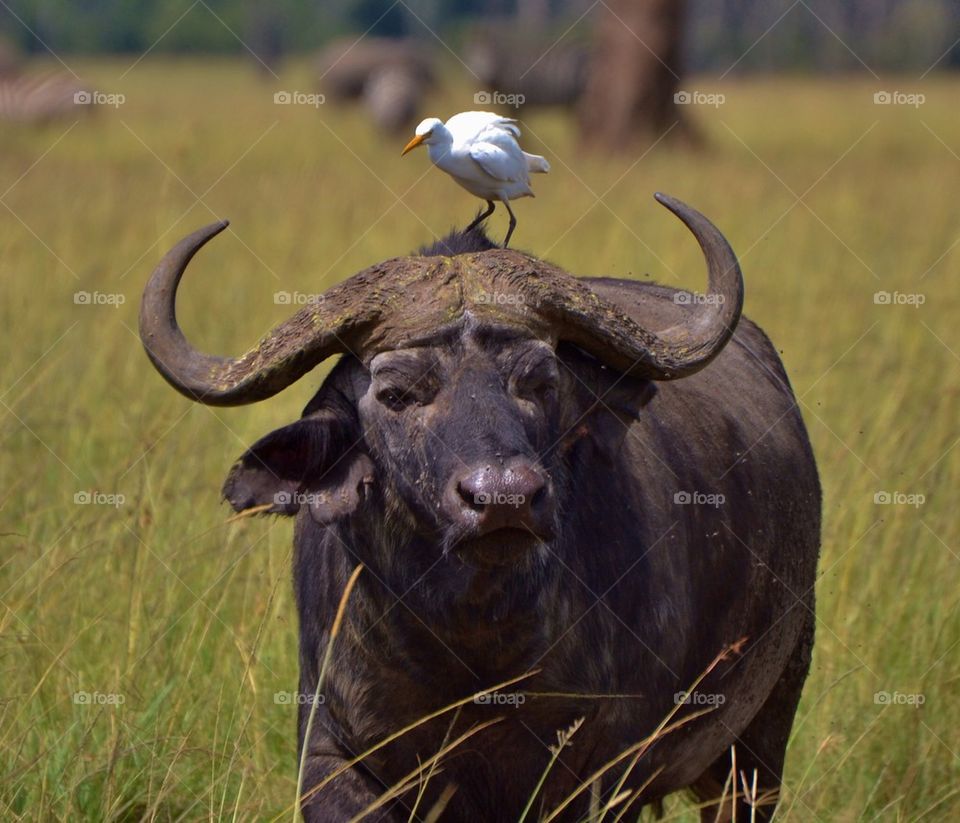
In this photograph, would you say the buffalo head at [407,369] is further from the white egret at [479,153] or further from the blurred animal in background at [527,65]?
the blurred animal in background at [527,65]

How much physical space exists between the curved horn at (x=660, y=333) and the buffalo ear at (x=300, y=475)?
2.04ft

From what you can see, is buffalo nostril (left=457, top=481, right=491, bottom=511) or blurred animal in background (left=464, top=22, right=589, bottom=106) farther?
blurred animal in background (left=464, top=22, right=589, bottom=106)

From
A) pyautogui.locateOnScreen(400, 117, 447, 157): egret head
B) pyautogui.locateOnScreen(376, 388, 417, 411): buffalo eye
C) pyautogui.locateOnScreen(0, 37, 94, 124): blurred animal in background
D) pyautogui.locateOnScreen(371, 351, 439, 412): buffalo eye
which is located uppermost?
pyautogui.locateOnScreen(0, 37, 94, 124): blurred animal in background

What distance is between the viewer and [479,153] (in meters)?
4.62

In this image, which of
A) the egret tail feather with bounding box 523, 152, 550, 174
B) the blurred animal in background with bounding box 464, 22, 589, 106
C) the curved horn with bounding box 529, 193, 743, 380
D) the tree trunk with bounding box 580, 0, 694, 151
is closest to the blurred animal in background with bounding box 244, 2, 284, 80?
the blurred animal in background with bounding box 464, 22, 589, 106

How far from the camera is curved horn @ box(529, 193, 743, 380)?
13.7 feet

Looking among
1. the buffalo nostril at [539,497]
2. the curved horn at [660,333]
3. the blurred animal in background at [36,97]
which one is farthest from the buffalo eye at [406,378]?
the blurred animal in background at [36,97]

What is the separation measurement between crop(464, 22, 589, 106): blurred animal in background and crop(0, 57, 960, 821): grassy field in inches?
673

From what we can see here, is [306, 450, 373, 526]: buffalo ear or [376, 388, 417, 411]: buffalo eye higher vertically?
[376, 388, 417, 411]: buffalo eye

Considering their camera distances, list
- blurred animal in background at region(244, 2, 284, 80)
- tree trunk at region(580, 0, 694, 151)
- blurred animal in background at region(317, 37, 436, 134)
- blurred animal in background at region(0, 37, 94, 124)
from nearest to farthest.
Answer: blurred animal in background at region(0, 37, 94, 124) < tree trunk at region(580, 0, 694, 151) < blurred animal in background at region(317, 37, 436, 134) < blurred animal in background at region(244, 2, 284, 80)

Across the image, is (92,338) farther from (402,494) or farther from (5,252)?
(402,494)

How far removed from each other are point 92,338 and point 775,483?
17.6 ft

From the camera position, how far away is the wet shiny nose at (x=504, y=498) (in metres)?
3.59

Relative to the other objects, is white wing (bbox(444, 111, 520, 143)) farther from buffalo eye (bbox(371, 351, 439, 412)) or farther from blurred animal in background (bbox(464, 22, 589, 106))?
blurred animal in background (bbox(464, 22, 589, 106))
